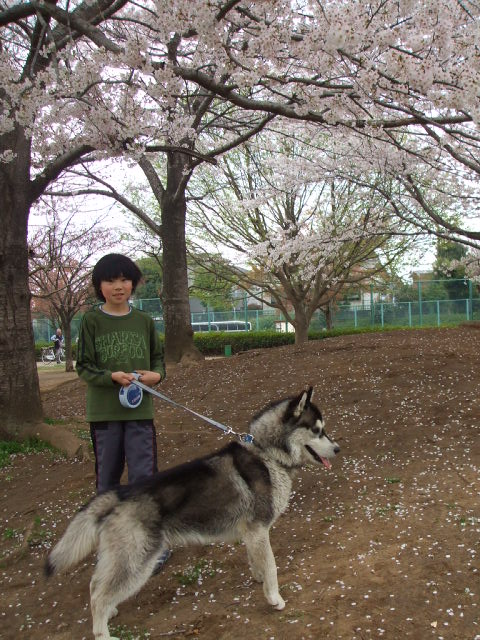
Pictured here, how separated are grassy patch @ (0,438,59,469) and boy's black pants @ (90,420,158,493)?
3130 mm

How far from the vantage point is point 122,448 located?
3566mm

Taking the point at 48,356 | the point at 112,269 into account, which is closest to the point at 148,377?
the point at 112,269

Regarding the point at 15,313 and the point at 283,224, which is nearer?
the point at 15,313

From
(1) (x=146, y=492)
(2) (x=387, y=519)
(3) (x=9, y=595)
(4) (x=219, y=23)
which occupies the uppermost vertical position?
(4) (x=219, y=23)

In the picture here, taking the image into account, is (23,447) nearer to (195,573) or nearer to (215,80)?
(195,573)

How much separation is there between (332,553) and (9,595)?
2.24 meters

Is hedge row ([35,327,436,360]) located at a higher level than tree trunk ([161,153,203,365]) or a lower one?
lower

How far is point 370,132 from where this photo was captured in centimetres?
559

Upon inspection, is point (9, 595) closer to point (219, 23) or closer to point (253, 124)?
point (219, 23)

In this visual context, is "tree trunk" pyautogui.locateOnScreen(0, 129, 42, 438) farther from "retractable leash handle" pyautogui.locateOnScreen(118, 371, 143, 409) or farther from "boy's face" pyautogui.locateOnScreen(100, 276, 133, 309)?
"retractable leash handle" pyautogui.locateOnScreen(118, 371, 143, 409)

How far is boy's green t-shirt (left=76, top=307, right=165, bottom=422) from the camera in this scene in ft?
11.2

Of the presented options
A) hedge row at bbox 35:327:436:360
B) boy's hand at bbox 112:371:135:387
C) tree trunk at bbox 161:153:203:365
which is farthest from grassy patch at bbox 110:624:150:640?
hedge row at bbox 35:327:436:360

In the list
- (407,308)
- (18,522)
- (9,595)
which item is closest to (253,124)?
(18,522)

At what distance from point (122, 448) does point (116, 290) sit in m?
1.08
